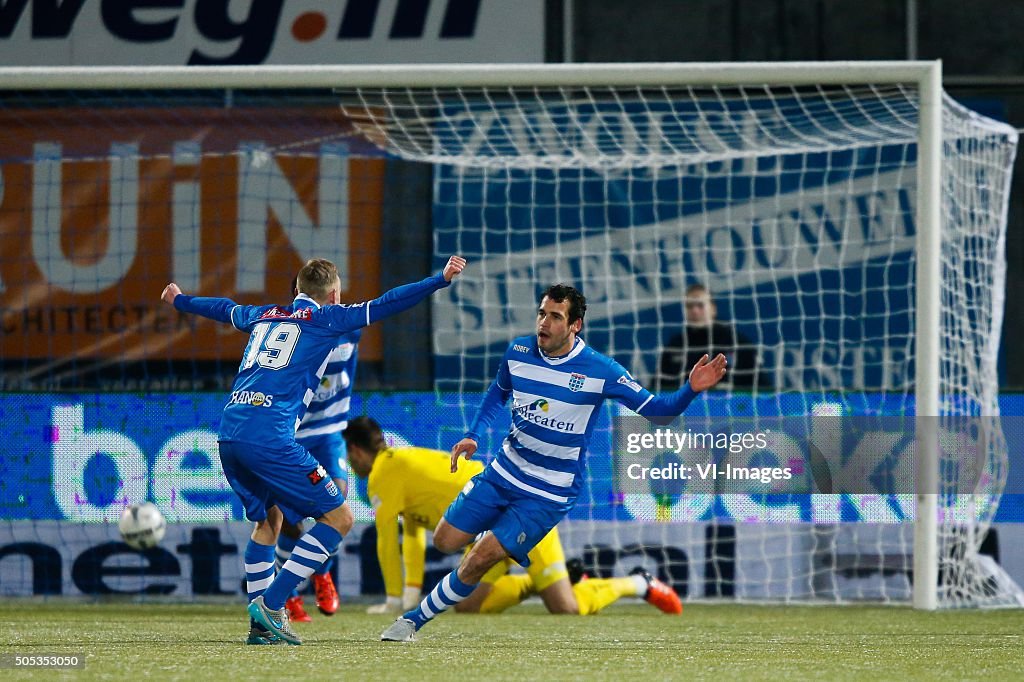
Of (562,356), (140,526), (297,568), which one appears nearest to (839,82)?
(562,356)

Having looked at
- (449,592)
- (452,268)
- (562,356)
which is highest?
(452,268)

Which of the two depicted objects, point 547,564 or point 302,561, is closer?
point 302,561

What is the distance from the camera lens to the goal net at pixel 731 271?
9.12 m

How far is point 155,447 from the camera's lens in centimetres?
922

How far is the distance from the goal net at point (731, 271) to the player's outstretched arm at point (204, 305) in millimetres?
3052

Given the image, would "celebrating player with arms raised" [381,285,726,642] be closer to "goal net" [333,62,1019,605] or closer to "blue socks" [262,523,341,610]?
"blue socks" [262,523,341,610]

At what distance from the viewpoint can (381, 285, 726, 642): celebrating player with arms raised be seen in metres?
6.28

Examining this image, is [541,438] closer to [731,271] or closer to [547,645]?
[547,645]

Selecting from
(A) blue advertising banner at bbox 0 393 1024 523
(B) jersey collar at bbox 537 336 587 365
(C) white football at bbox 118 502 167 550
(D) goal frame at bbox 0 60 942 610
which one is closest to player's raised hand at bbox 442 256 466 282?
(B) jersey collar at bbox 537 336 587 365

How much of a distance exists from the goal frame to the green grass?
693 mm

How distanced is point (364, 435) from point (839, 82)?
3157mm

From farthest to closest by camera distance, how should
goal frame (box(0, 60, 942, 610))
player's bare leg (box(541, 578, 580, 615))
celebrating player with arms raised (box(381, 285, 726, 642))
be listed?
player's bare leg (box(541, 578, 580, 615)), goal frame (box(0, 60, 942, 610)), celebrating player with arms raised (box(381, 285, 726, 642))

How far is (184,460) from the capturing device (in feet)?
30.2

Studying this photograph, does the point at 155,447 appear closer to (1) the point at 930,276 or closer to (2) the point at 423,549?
(2) the point at 423,549
